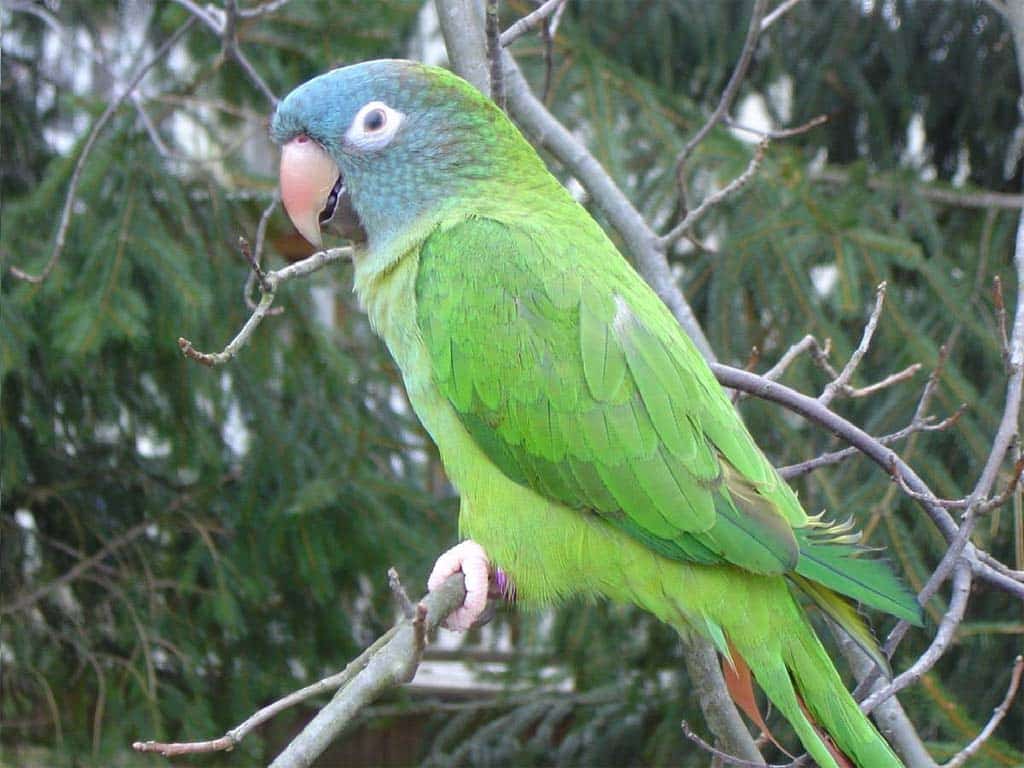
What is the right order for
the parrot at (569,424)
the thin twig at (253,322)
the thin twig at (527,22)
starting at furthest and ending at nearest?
the thin twig at (527,22) < the parrot at (569,424) < the thin twig at (253,322)

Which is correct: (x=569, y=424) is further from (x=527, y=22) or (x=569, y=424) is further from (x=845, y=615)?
(x=527, y=22)

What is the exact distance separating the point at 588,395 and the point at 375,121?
735 millimetres

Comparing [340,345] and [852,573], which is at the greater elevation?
[340,345]

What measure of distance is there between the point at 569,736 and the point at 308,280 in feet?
6.42

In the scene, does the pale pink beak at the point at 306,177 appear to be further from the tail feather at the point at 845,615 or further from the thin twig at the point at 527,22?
the tail feather at the point at 845,615

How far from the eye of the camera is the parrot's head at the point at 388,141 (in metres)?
2.20

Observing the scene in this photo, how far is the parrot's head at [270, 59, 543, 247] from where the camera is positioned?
2195 millimetres

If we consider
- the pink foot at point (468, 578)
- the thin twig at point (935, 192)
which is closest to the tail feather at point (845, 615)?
the pink foot at point (468, 578)

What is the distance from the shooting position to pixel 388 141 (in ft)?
7.26

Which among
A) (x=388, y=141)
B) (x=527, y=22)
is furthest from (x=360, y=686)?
(x=527, y=22)

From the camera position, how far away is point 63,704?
11.8 feet

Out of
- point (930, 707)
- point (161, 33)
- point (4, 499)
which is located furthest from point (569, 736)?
point (161, 33)

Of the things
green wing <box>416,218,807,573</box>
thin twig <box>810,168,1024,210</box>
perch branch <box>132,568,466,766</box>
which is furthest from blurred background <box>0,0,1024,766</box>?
perch branch <box>132,568,466,766</box>

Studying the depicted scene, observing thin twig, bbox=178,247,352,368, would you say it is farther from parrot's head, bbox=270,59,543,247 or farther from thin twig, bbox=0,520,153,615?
thin twig, bbox=0,520,153,615
